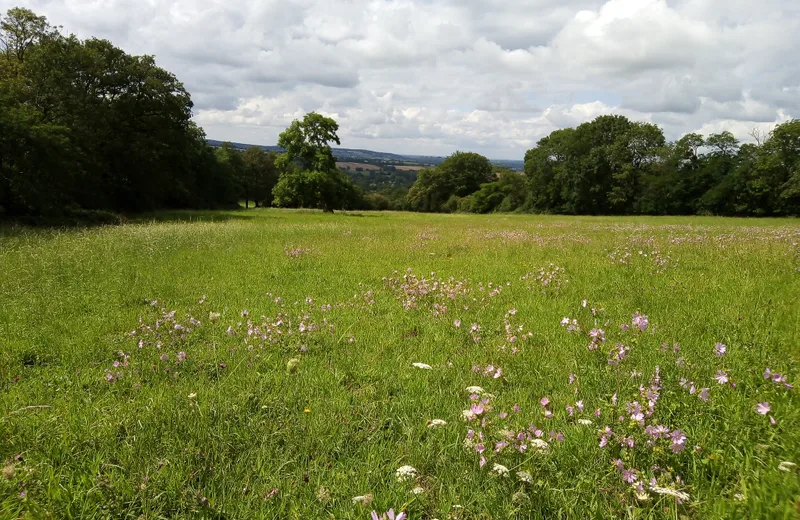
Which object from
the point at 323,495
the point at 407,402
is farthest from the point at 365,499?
the point at 407,402

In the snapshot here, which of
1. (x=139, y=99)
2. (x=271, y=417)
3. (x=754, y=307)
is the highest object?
(x=139, y=99)

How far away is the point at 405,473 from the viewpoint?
2826 mm

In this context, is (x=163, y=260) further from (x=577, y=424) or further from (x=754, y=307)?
(x=754, y=307)

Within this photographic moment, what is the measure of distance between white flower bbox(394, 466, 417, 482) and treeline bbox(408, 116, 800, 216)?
6002 cm

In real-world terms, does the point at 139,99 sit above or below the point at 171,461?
above

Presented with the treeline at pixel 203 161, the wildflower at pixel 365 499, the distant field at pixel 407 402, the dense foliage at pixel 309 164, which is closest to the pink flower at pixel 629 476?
the distant field at pixel 407 402

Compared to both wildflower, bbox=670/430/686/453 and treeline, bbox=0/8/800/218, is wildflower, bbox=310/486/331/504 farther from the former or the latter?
treeline, bbox=0/8/800/218

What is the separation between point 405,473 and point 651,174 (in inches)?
2769

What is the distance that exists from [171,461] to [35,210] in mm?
27356

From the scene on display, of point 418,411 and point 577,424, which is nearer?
point 577,424

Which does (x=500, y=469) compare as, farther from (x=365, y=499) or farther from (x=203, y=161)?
(x=203, y=161)

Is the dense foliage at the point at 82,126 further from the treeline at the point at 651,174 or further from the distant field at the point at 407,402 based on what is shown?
Answer: the treeline at the point at 651,174

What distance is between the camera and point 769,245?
12.2 metres

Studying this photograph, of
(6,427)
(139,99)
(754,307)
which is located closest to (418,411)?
(6,427)
